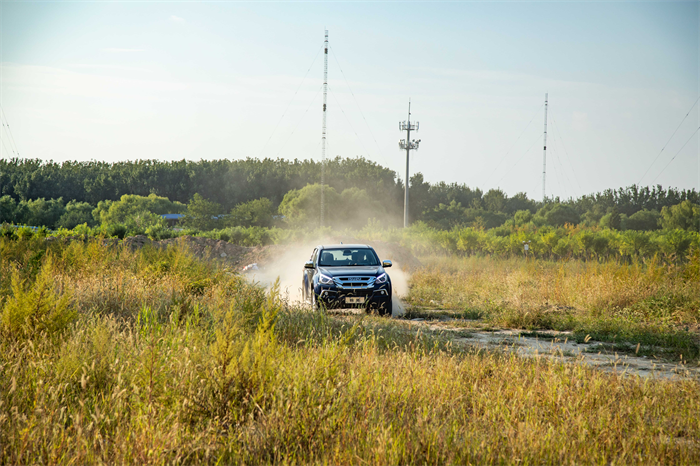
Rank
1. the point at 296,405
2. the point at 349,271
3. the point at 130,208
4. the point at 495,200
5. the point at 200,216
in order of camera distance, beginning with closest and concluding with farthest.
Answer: the point at 296,405 < the point at 349,271 < the point at 200,216 < the point at 130,208 < the point at 495,200

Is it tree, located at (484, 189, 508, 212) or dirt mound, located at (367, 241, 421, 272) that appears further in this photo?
tree, located at (484, 189, 508, 212)

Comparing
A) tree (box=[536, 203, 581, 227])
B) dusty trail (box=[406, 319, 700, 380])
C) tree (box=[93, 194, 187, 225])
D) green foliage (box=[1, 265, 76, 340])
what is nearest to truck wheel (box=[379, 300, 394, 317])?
dusty trail (box=[406, 319, 700, 380])

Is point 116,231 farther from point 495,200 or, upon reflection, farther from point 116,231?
point 495,200

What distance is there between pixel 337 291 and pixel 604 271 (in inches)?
293

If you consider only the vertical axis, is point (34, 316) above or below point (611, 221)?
below

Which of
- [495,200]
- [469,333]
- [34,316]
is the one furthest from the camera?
[495,200]

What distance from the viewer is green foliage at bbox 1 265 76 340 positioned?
618 cm

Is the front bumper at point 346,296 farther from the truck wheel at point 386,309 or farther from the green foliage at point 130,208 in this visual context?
the green foliage at point 130,208

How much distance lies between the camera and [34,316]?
20.9 ft

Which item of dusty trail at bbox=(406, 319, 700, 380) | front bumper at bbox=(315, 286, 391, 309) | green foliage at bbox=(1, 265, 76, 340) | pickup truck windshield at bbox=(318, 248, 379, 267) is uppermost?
pickup truck windshield at bbox=(318, 248, 379, 267)

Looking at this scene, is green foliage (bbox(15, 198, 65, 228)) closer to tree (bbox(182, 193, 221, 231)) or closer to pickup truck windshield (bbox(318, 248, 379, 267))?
tree (bbox(182, 193, 221, 231))

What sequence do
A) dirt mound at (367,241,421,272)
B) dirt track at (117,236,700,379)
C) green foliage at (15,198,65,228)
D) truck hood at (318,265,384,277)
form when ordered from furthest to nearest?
green foliage at (15,198,65,228), dirt mound at (367,241,421,272), truck hood at (318,265,384,277), dirt track at (117,236,700,379)

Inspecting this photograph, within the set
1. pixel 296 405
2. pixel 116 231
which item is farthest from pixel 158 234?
pixel 296 405

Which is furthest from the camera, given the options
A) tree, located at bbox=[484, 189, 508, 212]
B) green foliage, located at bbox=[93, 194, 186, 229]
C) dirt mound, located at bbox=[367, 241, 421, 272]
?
tree, located at bbox=[484, 189, 508, 212]
